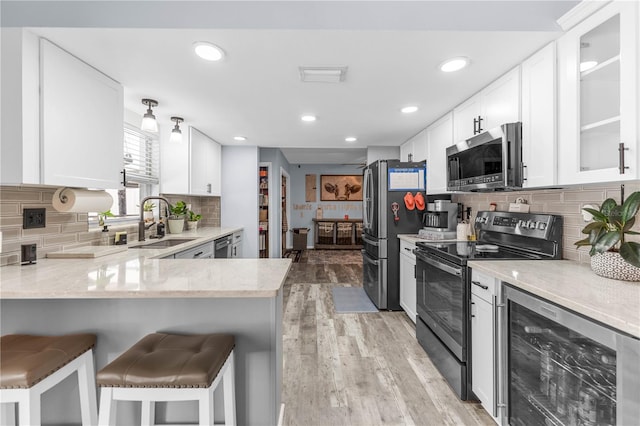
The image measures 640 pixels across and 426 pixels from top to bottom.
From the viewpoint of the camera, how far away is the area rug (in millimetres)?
3539

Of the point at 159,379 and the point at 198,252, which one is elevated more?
the point at 198,252

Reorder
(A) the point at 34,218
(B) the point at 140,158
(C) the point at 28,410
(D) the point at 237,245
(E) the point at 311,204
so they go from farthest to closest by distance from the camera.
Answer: (E) the point at 311,204, (D) the point at 237,245, (B) the point at 140,158, (A) the point at 34,218, (C) the point at 28,410

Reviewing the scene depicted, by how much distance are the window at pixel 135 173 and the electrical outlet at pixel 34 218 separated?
0.87 meters

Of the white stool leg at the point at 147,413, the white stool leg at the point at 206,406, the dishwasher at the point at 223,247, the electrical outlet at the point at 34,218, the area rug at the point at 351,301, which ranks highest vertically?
the electrical outlet at the point at 34,218

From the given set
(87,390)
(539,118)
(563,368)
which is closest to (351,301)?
(563,368)

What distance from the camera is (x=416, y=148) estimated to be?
3863mm

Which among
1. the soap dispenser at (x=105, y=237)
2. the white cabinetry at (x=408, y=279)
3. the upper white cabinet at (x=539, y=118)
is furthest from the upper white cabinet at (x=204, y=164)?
the upper white cabinet at (x=539, y=118)

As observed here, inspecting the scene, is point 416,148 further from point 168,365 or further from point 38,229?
point 38,229

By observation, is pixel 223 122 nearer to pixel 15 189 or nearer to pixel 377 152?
pixel 15 189

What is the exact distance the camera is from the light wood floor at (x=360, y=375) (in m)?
1.80

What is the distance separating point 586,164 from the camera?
156 centimetres

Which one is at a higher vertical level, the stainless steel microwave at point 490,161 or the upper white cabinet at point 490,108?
the upper white cabinet at point 490,108

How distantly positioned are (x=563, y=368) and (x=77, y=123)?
9.17ft

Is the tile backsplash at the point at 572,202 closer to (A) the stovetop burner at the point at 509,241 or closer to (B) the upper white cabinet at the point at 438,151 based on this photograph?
(A) the stovetop burner at the point at 509,241
